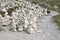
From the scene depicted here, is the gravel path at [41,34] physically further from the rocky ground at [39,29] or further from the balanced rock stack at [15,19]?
the balanced rock stack at [15,19]

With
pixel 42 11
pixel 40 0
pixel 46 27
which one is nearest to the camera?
pixel 46 27

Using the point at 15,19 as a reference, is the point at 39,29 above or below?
below

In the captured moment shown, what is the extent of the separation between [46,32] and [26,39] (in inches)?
80.5

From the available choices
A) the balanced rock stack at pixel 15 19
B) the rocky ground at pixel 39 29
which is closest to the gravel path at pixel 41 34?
the rocky ground at pixel 39 29

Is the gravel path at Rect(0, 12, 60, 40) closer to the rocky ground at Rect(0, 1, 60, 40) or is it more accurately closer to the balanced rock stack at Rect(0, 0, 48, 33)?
the rocky ground at Rect(0, 1, 60, 40)

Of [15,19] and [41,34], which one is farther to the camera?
[15,19]

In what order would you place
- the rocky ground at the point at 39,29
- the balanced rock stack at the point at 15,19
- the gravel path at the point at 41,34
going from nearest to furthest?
the gravel path at the point at 41,34 → the rocky ground at the point at 39,29 → the balanced rock stack at the point at 15,19

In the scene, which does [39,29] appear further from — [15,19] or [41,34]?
[15,19]

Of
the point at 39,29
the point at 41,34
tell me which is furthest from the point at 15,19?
the point at 41,34

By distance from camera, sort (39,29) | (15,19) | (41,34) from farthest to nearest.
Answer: (15,19) < (39,29) < (41,34)

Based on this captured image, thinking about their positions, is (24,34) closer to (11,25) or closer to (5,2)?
(11,25)

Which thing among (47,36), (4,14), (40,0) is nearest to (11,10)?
(4,14)

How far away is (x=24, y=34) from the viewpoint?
13.9 metres

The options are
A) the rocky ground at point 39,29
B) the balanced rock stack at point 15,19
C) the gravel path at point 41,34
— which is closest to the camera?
the gravel path at point 41,34
